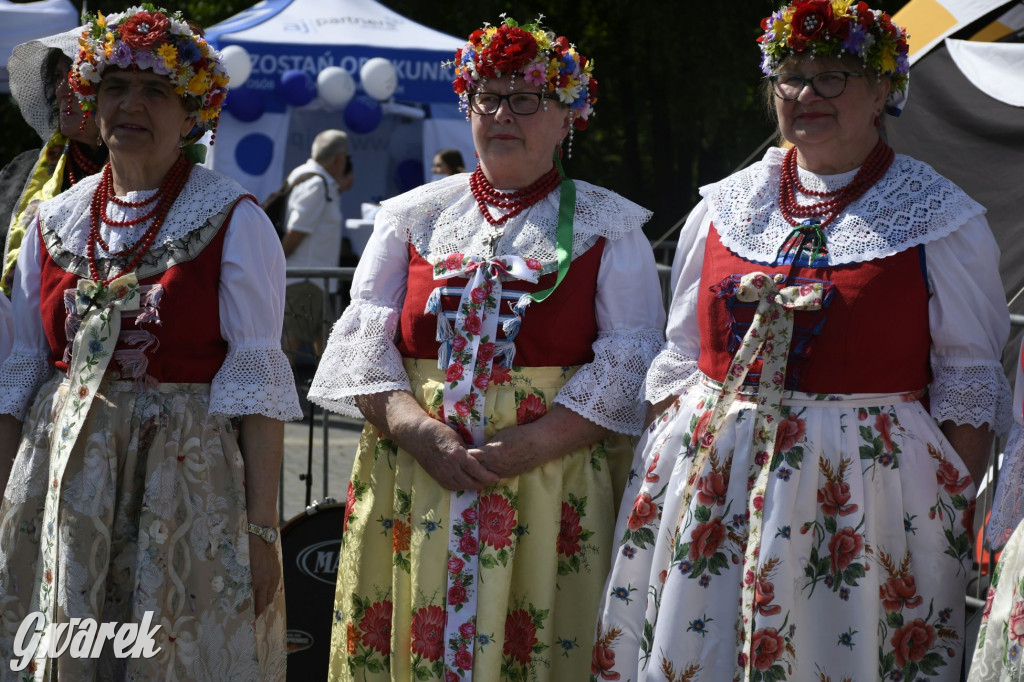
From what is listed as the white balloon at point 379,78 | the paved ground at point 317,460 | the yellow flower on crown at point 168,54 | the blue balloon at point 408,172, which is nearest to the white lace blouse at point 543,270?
the yellow flower on crown at point 168,54

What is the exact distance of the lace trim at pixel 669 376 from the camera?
333cm

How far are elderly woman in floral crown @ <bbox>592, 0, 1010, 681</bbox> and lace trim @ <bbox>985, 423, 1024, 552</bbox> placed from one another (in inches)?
6.8

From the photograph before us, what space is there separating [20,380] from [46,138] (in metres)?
1.22

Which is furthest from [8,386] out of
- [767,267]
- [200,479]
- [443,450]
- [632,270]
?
[767,267]

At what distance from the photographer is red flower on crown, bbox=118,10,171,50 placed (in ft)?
10.8

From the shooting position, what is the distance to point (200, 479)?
3254 mm

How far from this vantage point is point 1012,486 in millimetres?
2842

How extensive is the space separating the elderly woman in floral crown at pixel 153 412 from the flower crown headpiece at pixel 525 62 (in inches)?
27.0

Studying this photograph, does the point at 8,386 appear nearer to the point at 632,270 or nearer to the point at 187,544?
the point at 187,544

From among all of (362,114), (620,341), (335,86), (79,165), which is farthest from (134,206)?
(362,114)

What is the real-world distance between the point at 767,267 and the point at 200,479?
5.00 ft

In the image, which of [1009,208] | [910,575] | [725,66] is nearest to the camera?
[910,575]

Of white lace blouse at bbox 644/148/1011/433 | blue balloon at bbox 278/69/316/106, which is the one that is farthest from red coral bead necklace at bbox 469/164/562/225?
blue balloon at bbox 278/69/316/106
